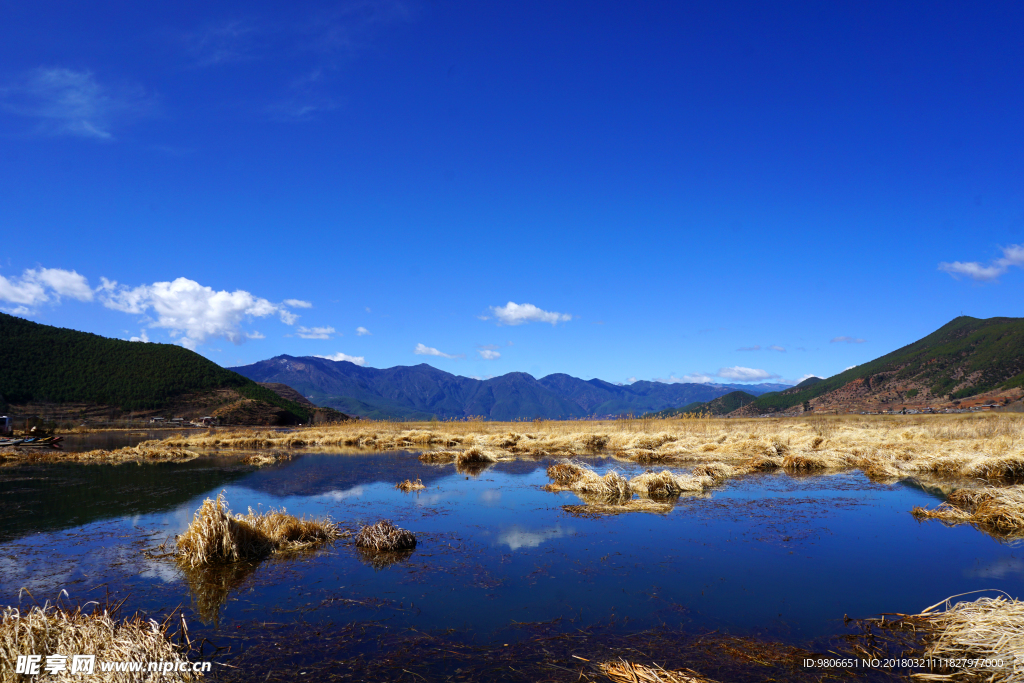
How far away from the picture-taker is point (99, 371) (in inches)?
3088

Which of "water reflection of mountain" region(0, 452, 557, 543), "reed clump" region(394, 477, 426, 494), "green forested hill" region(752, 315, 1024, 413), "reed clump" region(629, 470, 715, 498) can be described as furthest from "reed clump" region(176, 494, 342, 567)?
"green forested hill" region(752, 315, 1024, 413)

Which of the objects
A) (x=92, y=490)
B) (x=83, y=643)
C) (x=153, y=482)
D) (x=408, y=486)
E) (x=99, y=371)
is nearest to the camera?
(x=83, y=643)

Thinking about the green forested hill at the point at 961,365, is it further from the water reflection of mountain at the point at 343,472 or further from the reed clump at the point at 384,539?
the reed clump at the point at 384,539

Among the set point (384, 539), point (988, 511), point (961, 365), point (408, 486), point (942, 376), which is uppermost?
point (961, 365)

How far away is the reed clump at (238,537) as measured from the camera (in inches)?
349

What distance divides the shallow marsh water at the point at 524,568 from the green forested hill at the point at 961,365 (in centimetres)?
15861

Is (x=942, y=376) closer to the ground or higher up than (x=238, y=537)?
higher up

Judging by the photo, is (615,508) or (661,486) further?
(661,486)

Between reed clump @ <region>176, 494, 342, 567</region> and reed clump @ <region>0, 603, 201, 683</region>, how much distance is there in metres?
3.80

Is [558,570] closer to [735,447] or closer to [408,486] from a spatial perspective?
[408,486]

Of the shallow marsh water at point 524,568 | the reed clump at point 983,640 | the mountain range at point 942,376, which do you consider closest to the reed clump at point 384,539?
the shallow marsh water at point 524,568

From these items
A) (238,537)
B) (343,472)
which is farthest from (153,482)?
(238,537)

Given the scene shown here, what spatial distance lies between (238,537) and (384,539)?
2508mm

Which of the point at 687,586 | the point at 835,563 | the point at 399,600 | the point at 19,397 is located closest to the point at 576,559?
the point at 687,586
